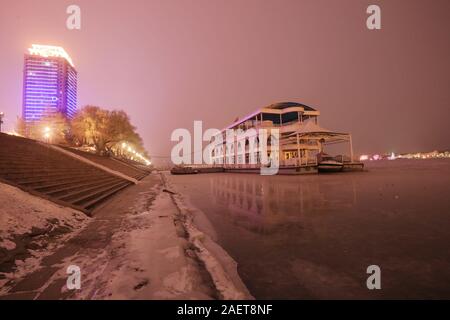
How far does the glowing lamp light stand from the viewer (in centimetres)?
11331

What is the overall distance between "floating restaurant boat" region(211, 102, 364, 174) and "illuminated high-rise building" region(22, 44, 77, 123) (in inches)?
3908

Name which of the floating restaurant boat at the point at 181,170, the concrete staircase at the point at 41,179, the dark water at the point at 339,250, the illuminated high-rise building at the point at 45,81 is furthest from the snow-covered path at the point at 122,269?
the illuminated high-rise building at the point at 45,81

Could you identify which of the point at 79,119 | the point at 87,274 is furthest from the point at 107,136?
the point at 87,274

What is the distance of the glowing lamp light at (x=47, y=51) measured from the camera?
11331 centimetres

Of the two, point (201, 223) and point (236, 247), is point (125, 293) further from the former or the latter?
point (201, 223)

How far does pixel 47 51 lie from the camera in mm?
117875

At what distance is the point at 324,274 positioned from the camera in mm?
3580

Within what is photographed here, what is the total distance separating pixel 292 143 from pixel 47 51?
479ft

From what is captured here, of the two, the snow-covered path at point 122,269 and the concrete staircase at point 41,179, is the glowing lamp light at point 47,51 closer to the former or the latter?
the concrete staircase at point 41,179

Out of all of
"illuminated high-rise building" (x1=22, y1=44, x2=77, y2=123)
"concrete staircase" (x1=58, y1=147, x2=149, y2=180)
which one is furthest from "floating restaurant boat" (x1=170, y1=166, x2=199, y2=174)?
"illuminated high-rise building" (x1=22, y1=44, x2=77, y2=123)

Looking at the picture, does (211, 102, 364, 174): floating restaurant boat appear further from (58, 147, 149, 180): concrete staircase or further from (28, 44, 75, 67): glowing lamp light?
(28, 44, 75, 67): glowing lamp light

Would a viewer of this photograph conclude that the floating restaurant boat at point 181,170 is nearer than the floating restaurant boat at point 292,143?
No

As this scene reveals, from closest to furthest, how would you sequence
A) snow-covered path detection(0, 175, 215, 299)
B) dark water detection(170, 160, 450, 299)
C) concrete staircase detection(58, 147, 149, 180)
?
snow-covered path detection(0, 175, 215, 299) → dark water detection(170, 160, 450, 299) → concrete staircase detection(58, 147, 149, 180)

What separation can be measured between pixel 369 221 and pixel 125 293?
6.99 meters
